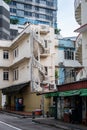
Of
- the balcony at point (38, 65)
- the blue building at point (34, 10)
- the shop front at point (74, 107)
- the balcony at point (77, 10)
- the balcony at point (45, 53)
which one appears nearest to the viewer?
the shop front at point (74, 107)

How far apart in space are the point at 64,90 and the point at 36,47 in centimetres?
1946

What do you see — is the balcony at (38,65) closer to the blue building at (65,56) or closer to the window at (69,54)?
the blue building at (65,56)

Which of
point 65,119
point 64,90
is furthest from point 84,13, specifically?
point 65,119

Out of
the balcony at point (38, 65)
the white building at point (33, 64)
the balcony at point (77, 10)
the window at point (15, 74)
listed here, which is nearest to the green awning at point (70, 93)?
the balcony at point (77, 10)

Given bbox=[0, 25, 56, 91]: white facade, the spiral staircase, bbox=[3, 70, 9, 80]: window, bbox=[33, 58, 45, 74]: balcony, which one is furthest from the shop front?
bbox=[3, 70, 9, 80]: window

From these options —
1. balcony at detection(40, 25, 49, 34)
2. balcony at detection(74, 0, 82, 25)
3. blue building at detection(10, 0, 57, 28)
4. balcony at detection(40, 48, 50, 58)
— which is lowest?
balcony at detection(40, 48, 50, 58)

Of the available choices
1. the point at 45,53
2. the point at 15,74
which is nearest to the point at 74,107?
the point at 45,53

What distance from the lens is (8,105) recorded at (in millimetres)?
58562

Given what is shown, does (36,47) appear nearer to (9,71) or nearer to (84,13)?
(9,71)

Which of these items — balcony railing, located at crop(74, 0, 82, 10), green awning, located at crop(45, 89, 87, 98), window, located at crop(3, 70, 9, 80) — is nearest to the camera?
green awning, located at crop(45, 89, 87, 98)

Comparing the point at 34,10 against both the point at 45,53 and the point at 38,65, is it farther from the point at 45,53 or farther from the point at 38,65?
the point at 38,65

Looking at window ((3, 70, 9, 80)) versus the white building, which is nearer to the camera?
the white building

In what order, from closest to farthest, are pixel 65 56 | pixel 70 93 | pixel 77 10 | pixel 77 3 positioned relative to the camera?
1. pixel 70 93
2. pixel 77 3
3. pixel 77 10
4. pixel 65 56

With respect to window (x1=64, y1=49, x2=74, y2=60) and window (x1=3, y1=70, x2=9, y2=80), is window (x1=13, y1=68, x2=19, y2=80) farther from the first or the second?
window (x1=64, y1=49, x2=74, y2=60)
